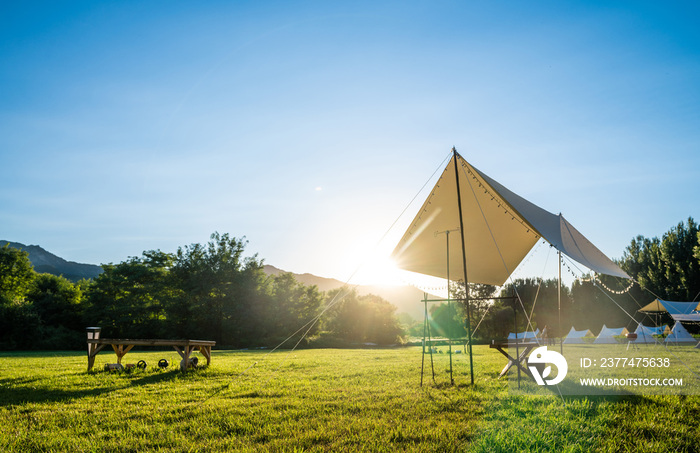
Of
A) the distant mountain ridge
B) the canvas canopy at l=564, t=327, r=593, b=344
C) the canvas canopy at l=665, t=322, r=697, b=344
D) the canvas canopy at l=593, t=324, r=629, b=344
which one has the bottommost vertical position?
the canvas canopy at l=564, t=327, r=593, b=344

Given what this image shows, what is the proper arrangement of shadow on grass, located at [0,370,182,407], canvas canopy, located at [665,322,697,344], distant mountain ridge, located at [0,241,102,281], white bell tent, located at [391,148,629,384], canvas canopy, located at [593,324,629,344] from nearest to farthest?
shadow on grass, located at [0,370,182,407] → white bell tent, located at [391,148,629,384] → canvas canopy, located at [665,322,697,344] → canvas canopy, located at [593,324,629,344] → distant mountain ridge, located at [0,241,102,281]

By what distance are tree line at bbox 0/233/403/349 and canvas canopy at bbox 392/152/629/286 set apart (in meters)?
16.1

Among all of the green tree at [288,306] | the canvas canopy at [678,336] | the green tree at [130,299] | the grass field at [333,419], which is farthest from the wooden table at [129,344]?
the canvas canopy at [678,336]

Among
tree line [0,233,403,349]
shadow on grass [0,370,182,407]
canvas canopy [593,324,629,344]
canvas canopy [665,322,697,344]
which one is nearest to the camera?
shadow on grass [0,370,182,407]

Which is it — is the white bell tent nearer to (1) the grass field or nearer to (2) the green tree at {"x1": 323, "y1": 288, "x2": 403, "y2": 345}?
(1) the grass field

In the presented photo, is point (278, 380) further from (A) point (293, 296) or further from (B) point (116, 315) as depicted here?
(B) point (116, 315)

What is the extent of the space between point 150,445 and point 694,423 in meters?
5.16

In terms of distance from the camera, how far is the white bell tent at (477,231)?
265 inches

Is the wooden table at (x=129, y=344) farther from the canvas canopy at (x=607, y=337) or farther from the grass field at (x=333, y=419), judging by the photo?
the canvas canopy at (x=607, y=337)

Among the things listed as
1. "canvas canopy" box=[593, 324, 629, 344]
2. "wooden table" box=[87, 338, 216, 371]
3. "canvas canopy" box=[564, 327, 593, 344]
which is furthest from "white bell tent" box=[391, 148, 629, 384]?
"canvas canopy" box=[564, 327, 593, 344]

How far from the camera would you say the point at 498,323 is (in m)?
34.2

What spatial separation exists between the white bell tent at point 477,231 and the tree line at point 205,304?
16.0 meters

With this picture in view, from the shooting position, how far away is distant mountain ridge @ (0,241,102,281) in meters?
104

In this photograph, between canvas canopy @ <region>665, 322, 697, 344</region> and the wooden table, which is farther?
canvas canopy @ <region>665, 322, 697, 344</region>
